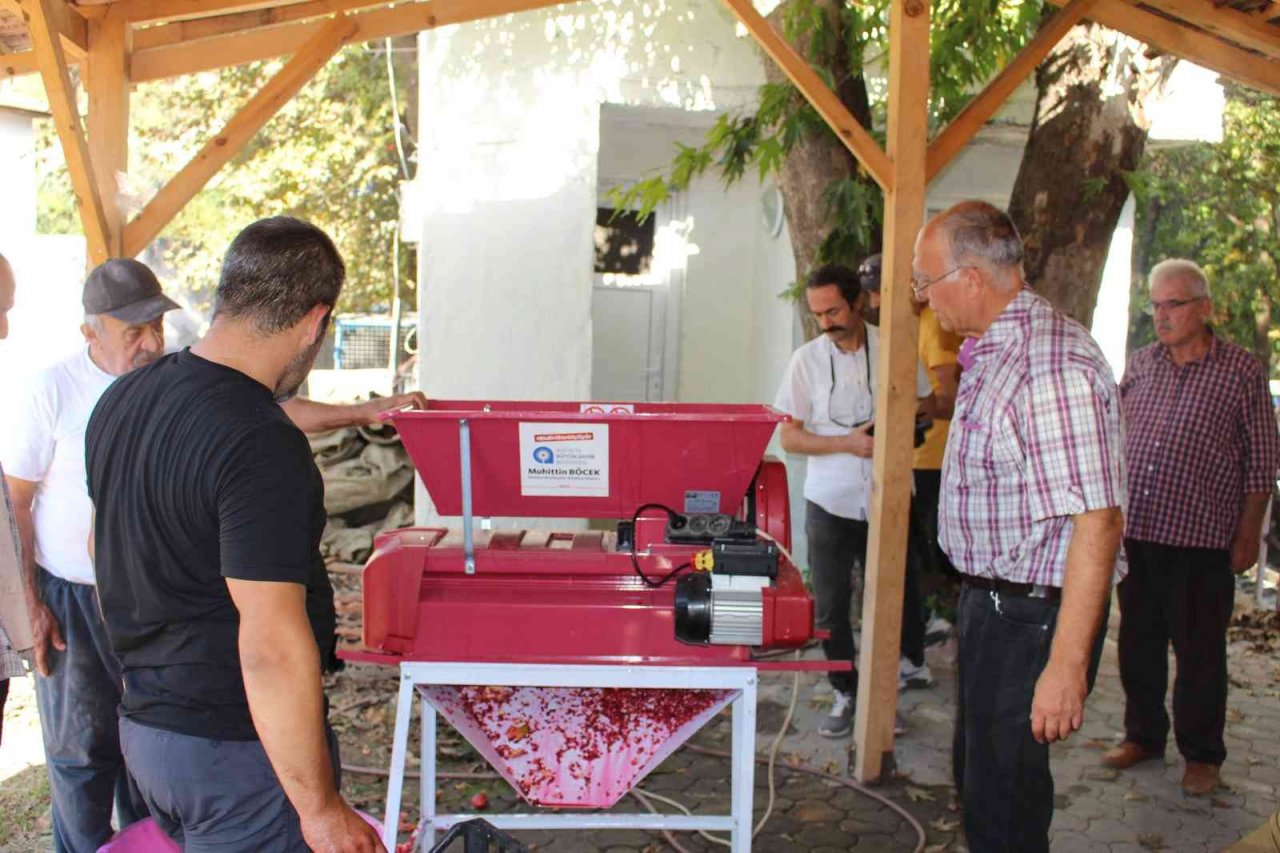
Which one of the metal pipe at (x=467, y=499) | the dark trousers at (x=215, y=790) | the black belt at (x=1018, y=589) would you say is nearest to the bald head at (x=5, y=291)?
the metal pipe at (x=467, y=499)

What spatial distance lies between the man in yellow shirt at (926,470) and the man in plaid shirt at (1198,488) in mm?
829

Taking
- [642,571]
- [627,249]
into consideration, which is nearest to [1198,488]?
[642,571]

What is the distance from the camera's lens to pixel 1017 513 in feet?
9.00

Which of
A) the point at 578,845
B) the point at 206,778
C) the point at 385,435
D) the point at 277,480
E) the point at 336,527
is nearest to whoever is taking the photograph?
the point at 277,480

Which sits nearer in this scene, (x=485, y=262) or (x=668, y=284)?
(x=485, y=262)

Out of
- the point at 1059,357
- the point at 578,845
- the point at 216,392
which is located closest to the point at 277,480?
the point at 216,392

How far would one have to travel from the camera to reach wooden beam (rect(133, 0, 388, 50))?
15.8 ft

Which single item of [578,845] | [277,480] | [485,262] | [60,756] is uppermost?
[485,262]

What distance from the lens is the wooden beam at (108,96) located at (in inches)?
170

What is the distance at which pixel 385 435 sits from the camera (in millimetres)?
9594

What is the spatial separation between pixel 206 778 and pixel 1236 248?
13913mm

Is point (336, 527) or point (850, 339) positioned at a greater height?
point (850, 339)

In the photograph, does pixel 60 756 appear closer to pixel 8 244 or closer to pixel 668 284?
pixel 668 284

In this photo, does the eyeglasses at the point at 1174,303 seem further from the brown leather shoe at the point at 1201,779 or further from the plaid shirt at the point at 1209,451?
the brown leather shoe at the point at 1201,779
